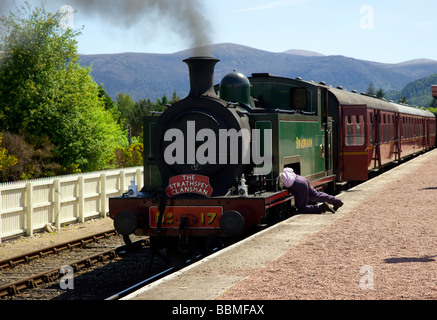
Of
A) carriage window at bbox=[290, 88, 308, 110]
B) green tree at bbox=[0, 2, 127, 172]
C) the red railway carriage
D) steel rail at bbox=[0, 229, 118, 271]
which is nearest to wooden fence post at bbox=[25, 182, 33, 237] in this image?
steel rail at bbox=[0, 229, 118, 271]

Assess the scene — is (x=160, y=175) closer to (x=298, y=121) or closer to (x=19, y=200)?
(x=298, y=121)

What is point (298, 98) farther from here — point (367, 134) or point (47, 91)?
point (47, 91)

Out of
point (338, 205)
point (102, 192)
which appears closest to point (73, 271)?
point (338, 205)

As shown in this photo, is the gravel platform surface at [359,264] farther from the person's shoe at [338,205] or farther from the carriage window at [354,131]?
the carriage window at [354,131]

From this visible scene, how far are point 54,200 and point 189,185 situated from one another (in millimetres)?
6427

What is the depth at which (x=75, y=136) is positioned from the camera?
102 ft

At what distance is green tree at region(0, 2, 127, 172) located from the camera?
30234mm

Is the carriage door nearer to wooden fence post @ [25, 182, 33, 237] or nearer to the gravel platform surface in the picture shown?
the gravel platform surface

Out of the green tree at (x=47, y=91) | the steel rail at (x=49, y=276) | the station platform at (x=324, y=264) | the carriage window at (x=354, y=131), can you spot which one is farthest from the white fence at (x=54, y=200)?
the green tree at (x=47, y=91)

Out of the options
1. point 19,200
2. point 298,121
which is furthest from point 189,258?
point 19,200

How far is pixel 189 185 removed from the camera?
29.2ft

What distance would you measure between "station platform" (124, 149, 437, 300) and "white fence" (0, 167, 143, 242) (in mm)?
6277

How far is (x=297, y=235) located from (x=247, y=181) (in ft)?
3.99
